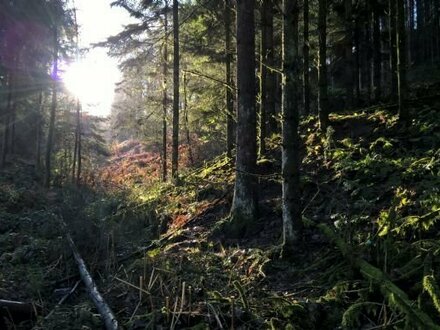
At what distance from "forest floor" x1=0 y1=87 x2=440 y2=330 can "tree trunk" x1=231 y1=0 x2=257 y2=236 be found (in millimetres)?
402

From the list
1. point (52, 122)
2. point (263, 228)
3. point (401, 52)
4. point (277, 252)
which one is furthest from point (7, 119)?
point (277, 252)

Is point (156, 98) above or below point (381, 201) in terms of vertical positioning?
above

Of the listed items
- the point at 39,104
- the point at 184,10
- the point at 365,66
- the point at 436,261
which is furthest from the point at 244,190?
the point at 39,104

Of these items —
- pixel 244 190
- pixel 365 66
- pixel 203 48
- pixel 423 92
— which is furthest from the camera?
pixel 365 66

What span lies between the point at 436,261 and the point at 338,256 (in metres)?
1.45

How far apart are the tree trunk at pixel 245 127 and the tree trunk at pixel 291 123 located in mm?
2035

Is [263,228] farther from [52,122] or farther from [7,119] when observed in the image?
[7,119]

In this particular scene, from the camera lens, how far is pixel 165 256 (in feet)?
25.8

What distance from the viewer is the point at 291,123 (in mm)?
6918

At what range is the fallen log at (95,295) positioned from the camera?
18.6ft

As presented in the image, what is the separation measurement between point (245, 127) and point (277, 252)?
3077 millimetres

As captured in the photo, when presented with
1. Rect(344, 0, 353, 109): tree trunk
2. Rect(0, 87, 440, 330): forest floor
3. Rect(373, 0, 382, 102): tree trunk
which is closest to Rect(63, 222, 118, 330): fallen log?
Rect(0, 87, 440, 330): forest floor

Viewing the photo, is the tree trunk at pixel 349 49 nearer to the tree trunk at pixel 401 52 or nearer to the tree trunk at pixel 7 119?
the tree trunk at pixel 401 52

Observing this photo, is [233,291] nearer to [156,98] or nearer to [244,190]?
[244,190]
